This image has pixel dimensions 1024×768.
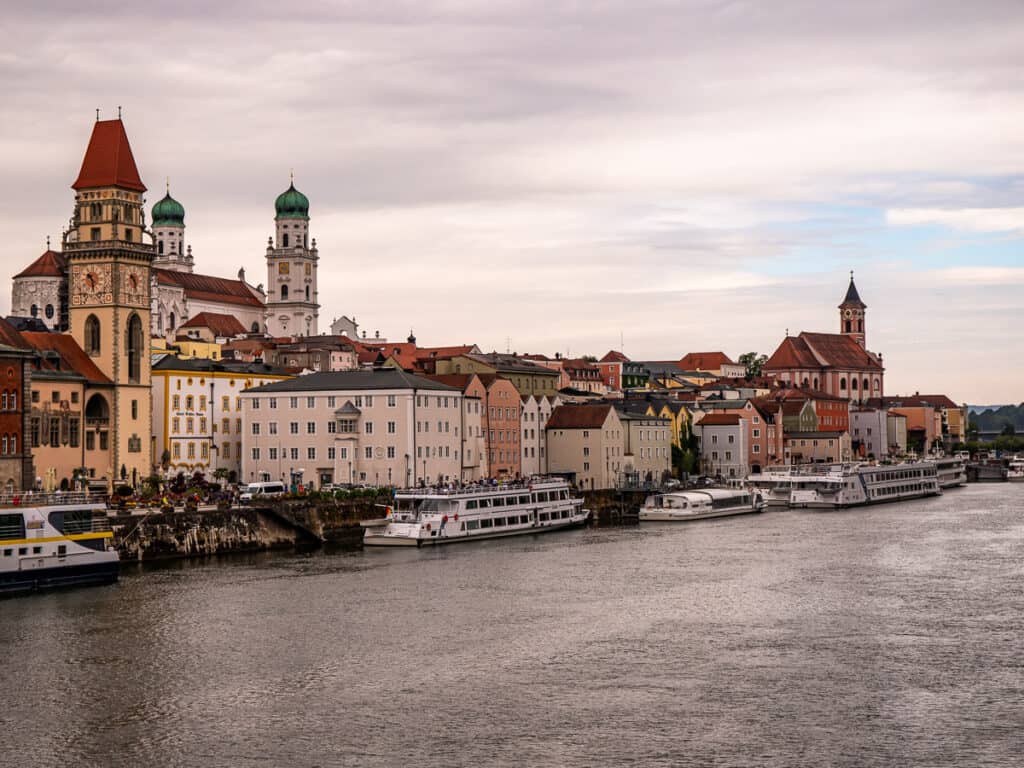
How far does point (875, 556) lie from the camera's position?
79250 mm

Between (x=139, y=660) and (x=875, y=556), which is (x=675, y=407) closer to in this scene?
(x=875, y=556)

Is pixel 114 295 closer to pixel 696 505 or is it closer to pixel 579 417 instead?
pixel 579 417

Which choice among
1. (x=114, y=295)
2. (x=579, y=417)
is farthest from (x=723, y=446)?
(x=114, y=295)

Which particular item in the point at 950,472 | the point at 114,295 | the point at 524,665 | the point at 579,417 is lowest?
the point at 524,665

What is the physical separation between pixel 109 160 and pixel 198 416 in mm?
21080

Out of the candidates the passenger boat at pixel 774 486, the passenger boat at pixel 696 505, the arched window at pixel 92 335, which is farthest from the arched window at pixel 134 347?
the passenger boat at pixel 774 486

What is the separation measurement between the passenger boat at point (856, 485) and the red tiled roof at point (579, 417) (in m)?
18.6

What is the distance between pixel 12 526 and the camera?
6350cm

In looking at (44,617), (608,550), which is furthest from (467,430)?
(44,617)

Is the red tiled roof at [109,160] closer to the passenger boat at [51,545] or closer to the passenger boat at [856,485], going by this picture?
the passenger boat at [51,545]

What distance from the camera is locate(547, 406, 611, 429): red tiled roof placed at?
419 feet

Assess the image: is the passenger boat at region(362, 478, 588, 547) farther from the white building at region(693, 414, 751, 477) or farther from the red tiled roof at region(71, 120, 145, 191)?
the white building at region(693, 414, 751, 477)

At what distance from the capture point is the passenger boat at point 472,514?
87.1 meters

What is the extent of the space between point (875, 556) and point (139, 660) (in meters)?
43.9
